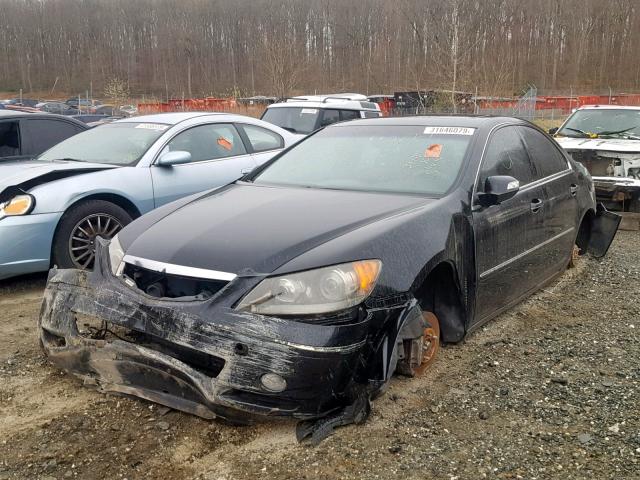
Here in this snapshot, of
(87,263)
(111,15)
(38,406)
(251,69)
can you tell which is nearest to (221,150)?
(87,263)

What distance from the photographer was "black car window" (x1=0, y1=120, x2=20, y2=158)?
6832 mm

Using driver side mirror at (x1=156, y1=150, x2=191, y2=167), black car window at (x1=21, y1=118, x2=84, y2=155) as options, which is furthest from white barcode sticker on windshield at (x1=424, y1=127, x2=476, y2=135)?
black car window at (x1=21, y1=118, x2=84, y2=155)

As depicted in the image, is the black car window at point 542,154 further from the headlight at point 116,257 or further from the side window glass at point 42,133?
the side window glass at point 42,133

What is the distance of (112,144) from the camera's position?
6.06m

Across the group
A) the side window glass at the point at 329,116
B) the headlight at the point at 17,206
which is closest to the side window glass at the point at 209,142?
the headlight at the point at 17,206

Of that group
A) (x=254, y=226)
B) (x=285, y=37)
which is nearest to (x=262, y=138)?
(x=254, y=226)

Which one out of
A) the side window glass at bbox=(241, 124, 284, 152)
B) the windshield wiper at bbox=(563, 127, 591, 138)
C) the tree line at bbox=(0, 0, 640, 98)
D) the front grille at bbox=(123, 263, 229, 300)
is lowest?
the front grille at bbox=(123, 263, 229, 300)

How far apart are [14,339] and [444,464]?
2895 mm

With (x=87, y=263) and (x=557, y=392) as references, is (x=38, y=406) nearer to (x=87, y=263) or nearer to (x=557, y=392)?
(x=87, y=263)

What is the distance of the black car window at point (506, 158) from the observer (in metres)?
3.97

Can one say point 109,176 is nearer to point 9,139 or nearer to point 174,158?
point 174,158

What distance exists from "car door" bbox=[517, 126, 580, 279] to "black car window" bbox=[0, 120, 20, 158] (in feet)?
17.6

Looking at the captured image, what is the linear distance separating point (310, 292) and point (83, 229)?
3.18 meters

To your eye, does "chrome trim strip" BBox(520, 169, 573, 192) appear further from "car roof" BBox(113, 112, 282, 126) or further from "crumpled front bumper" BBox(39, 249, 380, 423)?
"car roof" BBox(113, 112, 282, 126)
